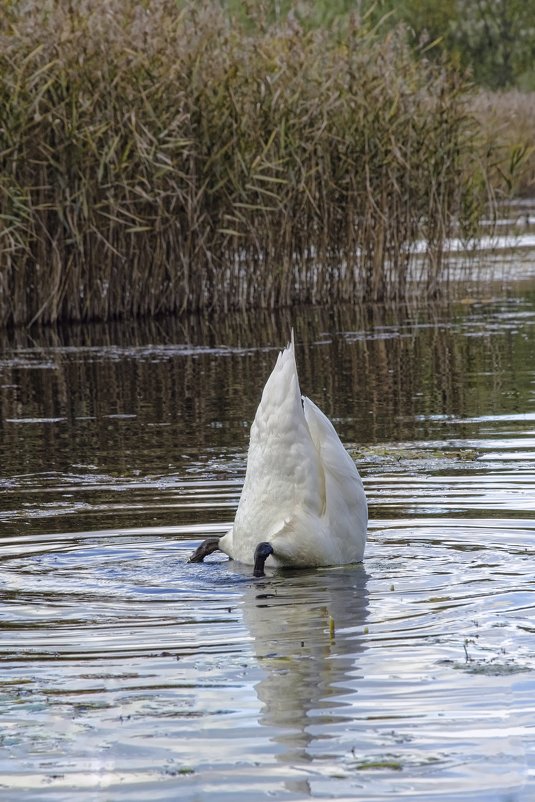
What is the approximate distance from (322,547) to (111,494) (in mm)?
1909

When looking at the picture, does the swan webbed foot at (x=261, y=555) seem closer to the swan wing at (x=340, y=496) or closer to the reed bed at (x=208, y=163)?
the swan wing at (x=340, y=496)

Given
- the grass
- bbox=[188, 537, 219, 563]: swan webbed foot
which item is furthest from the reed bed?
bbox=[188, 537, 219, 563]: swan webbed foot

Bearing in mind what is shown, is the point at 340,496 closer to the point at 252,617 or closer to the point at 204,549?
the point at 204,549

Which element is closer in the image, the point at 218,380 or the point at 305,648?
the point at 305,648

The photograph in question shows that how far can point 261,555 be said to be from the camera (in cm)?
548

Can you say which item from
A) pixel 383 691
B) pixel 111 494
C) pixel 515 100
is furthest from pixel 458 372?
pixel 515 100

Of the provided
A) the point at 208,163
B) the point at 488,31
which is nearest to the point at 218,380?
the point at 208,163

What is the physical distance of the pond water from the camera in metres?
3.38

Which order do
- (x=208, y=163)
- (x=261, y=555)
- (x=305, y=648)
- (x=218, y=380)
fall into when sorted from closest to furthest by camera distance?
1. (x=305, y=648)
2. (x=261, y=555)
3. (x=218, y=380)
4. (x=208, y=163)

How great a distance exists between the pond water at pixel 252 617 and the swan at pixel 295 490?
10cm

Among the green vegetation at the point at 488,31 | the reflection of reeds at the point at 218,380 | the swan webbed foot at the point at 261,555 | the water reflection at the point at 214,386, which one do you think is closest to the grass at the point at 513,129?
the water reflection at the point at 214,386

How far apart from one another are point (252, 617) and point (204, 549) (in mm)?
949

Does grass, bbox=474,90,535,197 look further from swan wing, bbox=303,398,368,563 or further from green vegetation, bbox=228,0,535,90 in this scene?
swan wing, bbox=303,398,368,563

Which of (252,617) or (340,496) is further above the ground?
(340,496)
